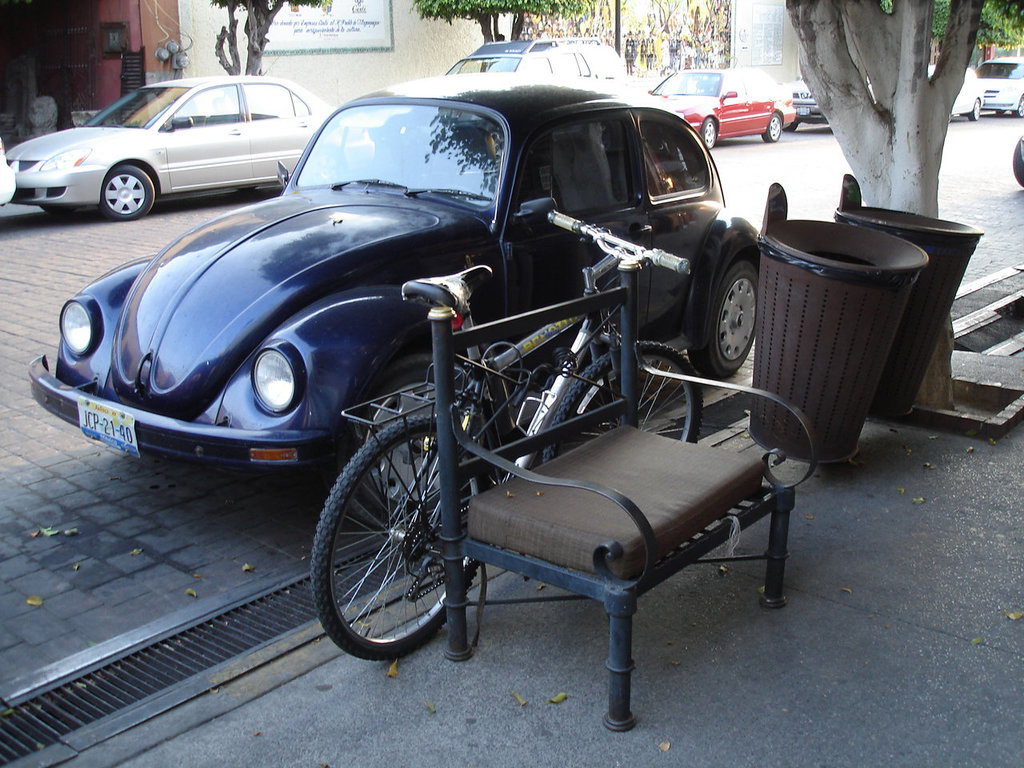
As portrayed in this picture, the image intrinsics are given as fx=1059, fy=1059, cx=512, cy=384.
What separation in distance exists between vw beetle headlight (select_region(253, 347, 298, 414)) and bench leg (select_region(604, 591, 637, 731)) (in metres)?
1.65

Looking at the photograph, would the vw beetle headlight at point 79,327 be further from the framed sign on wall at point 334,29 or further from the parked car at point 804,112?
the parked car at point 804,112

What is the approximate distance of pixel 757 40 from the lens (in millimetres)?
34438

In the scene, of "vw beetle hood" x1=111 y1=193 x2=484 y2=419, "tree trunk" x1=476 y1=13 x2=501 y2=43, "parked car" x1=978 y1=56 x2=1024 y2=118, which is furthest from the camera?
"parked car" x1=978 y1=56 x2=1024 y2=118

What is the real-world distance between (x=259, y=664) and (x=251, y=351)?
1.37 meters

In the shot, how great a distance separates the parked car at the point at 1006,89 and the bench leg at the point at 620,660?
104 feet

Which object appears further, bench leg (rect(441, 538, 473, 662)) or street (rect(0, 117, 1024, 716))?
street (rect(0, 117, 1024, 716))

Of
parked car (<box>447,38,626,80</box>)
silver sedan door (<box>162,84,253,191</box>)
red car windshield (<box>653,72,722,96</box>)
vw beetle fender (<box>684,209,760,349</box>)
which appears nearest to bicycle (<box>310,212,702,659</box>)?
vw beetle fender (<box>684,209,760,349</box>)

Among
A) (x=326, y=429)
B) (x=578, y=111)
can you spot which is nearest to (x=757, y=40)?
(x=578, y=111)

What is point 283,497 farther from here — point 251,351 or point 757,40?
point 757,40

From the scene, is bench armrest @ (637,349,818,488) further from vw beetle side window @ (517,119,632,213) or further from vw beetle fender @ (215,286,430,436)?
vw beetle side window @ (517,119,632,213)

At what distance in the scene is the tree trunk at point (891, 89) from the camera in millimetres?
5672

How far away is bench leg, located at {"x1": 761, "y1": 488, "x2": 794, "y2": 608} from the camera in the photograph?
12.2 ft

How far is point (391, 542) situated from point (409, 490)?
206 mm

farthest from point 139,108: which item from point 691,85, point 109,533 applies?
point 691,85
